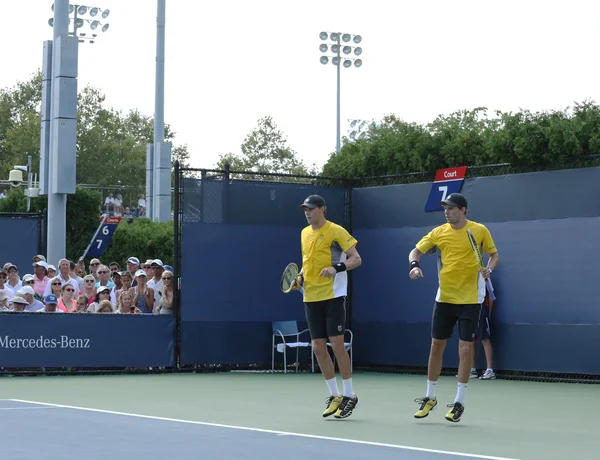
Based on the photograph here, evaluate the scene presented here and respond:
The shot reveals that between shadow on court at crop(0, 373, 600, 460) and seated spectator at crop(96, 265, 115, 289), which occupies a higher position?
seated spectator at crop(96, 265, 115, 289)

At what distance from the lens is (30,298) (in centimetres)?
1491

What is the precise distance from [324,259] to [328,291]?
0.28 m

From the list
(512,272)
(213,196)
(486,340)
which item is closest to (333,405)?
(486,340)

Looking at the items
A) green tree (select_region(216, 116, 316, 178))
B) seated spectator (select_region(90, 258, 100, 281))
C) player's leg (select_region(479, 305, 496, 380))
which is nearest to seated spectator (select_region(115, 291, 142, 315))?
seated spectator (select_region(90, 258, 100, 281))

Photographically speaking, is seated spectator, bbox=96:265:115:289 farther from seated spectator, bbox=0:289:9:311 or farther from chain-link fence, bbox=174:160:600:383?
seated spectator, bbox=0:289:9:311

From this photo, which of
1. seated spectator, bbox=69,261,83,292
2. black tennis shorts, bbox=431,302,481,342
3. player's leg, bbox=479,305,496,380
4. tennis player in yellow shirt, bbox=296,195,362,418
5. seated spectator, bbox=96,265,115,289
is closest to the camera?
black tennis shorts, bbox=431,302,481,342

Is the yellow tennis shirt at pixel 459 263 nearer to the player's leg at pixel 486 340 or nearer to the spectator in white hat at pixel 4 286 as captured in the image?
the player's leg at pixel 486 340

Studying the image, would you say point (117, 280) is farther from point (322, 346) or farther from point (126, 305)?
point (322, 346)

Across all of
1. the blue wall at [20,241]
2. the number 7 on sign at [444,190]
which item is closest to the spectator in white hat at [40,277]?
the blue wall at [20,241]

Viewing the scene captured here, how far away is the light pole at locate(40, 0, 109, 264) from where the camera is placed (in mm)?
17953

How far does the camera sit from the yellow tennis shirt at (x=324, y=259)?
936cm

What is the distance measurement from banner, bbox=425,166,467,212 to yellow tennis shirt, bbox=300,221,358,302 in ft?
21.0

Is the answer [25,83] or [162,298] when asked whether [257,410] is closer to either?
[162,298]

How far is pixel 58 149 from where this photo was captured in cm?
1806
